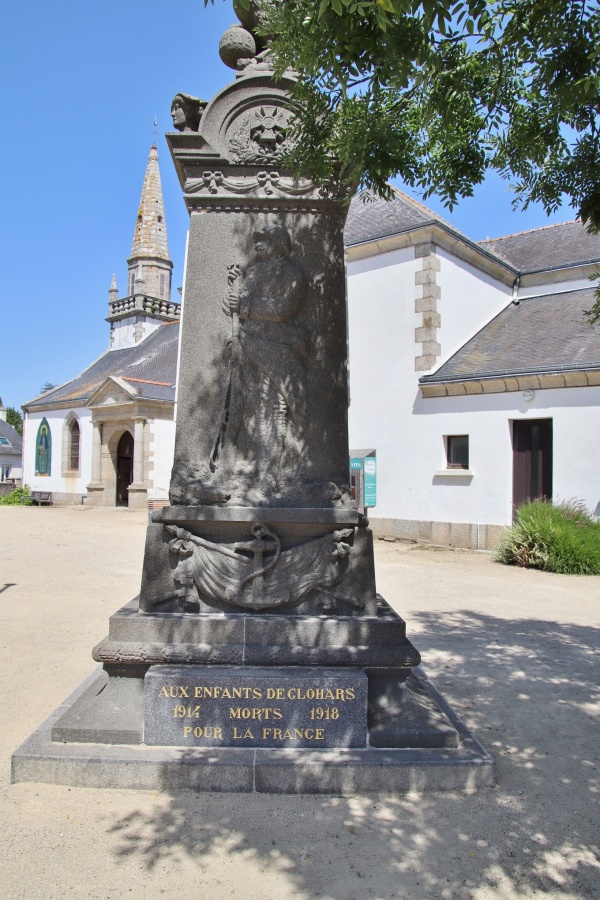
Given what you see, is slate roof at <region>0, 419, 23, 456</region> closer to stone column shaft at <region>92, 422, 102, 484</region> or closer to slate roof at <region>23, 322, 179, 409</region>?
slate roof at <region>23, 322, 179, 409</region>

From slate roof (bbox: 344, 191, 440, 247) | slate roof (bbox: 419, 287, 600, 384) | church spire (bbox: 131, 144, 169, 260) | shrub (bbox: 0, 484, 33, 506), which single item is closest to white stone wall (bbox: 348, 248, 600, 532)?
slate roof (bbox: 419, 287, 600, 384)

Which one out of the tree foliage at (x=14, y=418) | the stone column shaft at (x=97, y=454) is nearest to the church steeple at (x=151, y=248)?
the stone column shaft at (x=97, y=454)

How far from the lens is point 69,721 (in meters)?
3.53

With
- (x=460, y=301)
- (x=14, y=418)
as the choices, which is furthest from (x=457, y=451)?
(x=14, y=418)

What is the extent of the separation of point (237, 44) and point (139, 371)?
81.0 ft

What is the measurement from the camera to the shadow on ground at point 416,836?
263 cm

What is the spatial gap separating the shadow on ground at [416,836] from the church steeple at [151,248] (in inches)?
1307

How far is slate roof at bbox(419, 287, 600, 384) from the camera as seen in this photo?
43.0ft

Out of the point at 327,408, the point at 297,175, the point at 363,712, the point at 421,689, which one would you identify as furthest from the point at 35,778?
the point at 297,175

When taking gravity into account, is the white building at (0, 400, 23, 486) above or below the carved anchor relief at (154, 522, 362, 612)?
above

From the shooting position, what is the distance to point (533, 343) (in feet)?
47.1

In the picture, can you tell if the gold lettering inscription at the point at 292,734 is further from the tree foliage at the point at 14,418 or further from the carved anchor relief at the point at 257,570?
the tree foliage at the point at 14,418

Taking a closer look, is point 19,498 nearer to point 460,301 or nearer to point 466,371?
point 460,301

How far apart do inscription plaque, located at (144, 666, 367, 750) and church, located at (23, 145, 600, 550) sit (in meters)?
10.2
